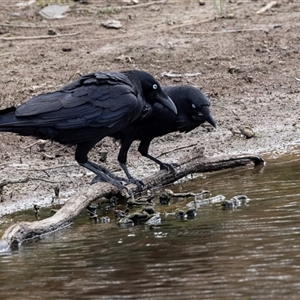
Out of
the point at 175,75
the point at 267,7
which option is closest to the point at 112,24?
the point at 175,75

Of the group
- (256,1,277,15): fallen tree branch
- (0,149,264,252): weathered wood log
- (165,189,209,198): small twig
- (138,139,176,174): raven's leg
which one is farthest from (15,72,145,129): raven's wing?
(256,1,277,15): fallen tree branch

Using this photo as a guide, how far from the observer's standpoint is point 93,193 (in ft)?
22.6

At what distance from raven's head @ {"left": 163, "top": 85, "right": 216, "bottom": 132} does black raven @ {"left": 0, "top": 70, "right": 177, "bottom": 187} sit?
0.46m

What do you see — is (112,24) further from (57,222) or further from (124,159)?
(57,222)

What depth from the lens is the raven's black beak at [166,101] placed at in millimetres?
7375

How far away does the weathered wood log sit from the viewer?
6.03m

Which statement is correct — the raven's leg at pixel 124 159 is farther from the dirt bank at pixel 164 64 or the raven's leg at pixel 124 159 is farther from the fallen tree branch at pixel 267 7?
the fallen tree branch at pixel 267 7

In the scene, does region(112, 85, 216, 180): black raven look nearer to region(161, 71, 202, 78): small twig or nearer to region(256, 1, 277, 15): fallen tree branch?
region(161, 71, 202, 78): small twig

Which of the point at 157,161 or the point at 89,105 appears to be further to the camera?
the point at 157,161

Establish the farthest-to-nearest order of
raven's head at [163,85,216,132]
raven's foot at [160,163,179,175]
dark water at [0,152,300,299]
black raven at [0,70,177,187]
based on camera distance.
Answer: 1. raven's foot at [160,163,179,175]
2. raven's head at [163,85,216,132]
3. black raven at [0,70,177,187]
4. dark water at [0,152,300,299]

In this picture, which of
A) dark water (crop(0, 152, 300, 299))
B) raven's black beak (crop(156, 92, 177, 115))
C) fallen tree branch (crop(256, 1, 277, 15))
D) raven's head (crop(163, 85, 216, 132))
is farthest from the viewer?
fallen tree branch (crop(256, 1, 277, 15))

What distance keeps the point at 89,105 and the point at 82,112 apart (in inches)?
3.5

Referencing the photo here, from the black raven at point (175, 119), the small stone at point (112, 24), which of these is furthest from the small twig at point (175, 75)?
the black raven at point (175, 119)

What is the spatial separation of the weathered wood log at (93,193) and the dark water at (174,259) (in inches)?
3.5
